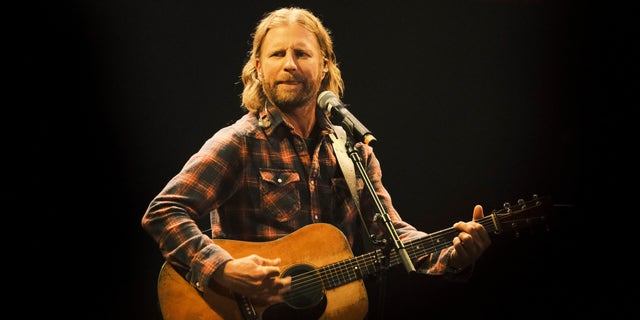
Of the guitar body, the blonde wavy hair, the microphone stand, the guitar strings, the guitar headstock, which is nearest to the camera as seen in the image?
the microphone stand

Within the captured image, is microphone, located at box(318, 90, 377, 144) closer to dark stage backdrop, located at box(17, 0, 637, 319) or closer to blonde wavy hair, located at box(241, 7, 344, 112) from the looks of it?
blonde wavy hair, located at box(241, 7, 344, 112)

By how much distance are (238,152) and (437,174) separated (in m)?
1.55

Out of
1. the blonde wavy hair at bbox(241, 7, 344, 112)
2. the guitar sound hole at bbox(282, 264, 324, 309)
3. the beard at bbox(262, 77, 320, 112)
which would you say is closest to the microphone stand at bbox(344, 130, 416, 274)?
the guitar sound hole at bbox(282, 264, 324, 309)

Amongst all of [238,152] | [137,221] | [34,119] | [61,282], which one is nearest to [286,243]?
[238,152]

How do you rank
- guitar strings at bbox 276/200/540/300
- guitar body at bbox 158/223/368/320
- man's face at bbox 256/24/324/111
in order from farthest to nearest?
1. man's face at bbox 256/24/324/111
2. guitar strings at bbox 276/200/540/300
3. guitar body at bbox 158/223/368/320

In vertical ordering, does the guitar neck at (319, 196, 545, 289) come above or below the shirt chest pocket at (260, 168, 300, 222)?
below

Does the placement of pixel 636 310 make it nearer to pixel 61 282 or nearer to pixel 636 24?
pixel 636 24

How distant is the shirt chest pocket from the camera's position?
99.5 inches

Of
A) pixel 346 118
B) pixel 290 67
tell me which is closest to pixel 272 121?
pixel 290 67

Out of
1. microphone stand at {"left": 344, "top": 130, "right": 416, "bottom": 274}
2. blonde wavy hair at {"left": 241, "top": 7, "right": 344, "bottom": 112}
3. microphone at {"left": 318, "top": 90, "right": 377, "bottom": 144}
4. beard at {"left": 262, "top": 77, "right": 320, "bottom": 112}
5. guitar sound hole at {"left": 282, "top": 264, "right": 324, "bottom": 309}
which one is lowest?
guitar sound hole at {"left": 282, "top": 264, "right": 324, "bottom": 309}

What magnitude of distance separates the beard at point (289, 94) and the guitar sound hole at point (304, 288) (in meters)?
0.82

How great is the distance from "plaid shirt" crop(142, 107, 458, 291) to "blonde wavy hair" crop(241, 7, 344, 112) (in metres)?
0.17

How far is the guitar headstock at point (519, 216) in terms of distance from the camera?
245cm

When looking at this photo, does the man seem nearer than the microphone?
No
